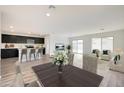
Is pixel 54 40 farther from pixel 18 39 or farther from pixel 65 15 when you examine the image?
pixel 65 15

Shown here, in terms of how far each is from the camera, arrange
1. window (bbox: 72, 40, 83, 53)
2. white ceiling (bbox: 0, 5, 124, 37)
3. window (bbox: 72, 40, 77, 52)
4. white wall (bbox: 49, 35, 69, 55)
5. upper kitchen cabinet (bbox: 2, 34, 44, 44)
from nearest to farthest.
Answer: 1. white ceiling (bbox: 0, 5, 124, 37)
2. upper kitchen cabinet (bbox: 2, 34, 44, 44)
3. white wall (bbox: 49, 35, 69, 55)
4. window (bbox: 72, 40, 83, 53)
5. window (bbox: 72, 40, 77, 52)

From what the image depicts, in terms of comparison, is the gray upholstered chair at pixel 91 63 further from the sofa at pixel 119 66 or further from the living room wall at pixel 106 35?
the living room wall at pixel 106 35

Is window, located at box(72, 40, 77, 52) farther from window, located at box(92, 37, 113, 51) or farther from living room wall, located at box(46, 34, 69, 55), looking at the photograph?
window, located at box(92, 37, 113, 51)

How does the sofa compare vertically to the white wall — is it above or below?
below

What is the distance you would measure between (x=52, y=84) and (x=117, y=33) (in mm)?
7514

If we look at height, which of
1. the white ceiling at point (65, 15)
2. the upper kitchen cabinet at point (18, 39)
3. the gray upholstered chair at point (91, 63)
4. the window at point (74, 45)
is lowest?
the gray upholstered chair at point (91, 63)

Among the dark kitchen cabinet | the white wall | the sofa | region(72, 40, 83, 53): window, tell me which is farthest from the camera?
region(72, 40, 83, 53): window

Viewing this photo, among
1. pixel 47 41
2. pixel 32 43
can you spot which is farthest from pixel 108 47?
pixel 32 43

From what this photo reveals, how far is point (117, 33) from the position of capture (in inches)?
281

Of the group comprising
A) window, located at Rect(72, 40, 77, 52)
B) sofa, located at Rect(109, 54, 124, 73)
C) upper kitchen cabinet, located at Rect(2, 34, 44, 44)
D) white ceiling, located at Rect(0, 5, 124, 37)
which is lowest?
sofa, located at Rect(109, 54, 124, 73)

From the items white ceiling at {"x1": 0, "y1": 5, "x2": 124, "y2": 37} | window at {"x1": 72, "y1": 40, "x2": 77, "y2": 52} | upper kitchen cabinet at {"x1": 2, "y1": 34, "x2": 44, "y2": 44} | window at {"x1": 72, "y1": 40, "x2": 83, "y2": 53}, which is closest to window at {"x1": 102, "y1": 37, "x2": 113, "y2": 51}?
window at {"x1": 72, "y1": 40, "x2": 83, "y2": 53}

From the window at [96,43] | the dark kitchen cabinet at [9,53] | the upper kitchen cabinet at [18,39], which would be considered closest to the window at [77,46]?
the window at [96,43]

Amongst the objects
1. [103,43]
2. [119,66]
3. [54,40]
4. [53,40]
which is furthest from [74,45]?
[119,66]

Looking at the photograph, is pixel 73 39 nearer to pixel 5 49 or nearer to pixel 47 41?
pixel 47 41
